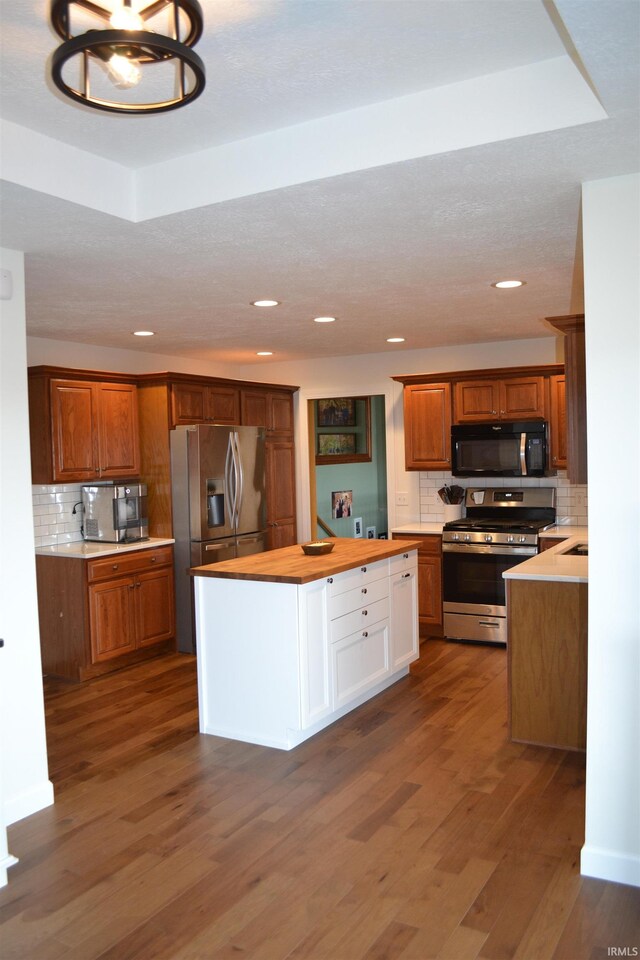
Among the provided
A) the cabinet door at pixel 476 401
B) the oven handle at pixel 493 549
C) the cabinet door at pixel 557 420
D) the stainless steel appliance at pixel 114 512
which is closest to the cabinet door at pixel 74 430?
the stainless steel appliance at pixel 114 512

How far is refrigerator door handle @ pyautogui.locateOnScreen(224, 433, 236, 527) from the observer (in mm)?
6074

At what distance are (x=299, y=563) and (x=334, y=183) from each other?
225 cm

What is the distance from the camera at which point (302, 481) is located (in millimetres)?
7453

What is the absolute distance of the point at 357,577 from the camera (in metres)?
4.36

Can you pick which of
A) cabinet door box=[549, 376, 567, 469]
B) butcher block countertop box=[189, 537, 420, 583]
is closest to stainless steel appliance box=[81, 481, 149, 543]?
butcher block countertop box=[189, 537, 420, 583]

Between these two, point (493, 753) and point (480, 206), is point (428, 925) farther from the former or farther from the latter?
point (480, 206)

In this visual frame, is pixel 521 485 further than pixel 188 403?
Yes

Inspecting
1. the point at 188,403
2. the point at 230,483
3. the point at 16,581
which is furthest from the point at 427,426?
the point at 16,581

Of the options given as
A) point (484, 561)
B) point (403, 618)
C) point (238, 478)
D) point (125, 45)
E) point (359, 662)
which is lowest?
point (359, 662)

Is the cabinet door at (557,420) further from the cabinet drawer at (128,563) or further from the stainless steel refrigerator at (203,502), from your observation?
the cabinet drawer at (128,563)

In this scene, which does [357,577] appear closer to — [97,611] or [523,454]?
[97,611]

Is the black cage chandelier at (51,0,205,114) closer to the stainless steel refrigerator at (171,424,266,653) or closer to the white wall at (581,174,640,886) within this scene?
the white wall at (581,174,640,886)

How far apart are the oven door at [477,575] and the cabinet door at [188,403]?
2251mm

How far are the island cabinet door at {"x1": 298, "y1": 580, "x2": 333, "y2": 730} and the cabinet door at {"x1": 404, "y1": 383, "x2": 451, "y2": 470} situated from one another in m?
2.70
